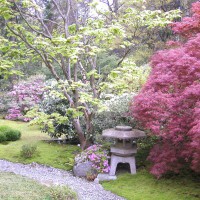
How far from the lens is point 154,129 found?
187 inches

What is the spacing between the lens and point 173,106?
4.77 meters

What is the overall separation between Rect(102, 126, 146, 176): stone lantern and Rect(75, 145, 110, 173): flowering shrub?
0.24m

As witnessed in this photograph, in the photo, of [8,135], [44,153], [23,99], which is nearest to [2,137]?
[8,135]

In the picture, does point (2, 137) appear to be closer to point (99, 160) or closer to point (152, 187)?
point (99, 160)

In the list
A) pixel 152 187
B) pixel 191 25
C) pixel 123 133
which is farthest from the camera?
pixel 123 133

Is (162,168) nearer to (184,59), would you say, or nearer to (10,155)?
(184,59)

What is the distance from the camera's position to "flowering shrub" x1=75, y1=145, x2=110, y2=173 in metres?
6.45

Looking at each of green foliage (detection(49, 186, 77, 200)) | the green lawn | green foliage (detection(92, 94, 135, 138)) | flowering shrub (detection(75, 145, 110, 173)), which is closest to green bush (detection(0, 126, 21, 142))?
the green lawn

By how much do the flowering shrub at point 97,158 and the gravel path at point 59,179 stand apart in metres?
0.40

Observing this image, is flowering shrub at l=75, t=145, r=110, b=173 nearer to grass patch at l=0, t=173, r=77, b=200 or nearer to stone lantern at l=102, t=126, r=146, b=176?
stone lantern at l=102, t=126, r=146, b=176

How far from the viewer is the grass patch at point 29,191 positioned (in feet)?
15.3

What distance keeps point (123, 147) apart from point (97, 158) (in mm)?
696

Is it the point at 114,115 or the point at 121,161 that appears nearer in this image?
the point at 121,161

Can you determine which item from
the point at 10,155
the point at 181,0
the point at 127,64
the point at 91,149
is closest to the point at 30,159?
the point at 10,155
